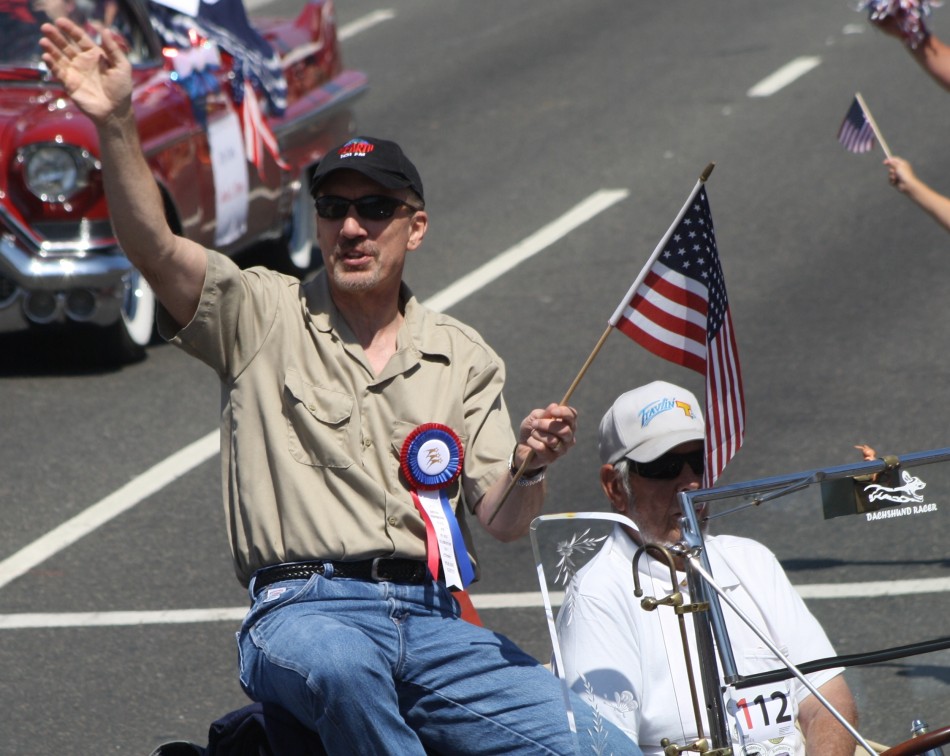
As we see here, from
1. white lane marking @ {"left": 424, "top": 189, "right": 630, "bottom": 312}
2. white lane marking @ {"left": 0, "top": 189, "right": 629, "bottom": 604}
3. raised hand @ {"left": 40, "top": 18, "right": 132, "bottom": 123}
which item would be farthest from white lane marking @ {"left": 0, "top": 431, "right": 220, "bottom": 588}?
raised hand @ {"left": 40, "top": 18, "right": 132, "bottom": 123}

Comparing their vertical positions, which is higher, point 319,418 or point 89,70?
point 89,70

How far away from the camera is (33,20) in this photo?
8742mm

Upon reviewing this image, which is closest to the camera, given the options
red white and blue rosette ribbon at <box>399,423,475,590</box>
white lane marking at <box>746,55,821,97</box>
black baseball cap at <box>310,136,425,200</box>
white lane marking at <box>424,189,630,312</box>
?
red white and blue rosette ribbon at <box>399,423,475,590</box>

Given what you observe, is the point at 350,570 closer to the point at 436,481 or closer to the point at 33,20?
the point at 436,481

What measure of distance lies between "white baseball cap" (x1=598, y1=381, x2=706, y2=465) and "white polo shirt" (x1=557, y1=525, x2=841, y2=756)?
0.37 meters

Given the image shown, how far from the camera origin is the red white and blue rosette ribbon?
11.7ft

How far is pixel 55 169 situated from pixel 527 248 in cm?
340

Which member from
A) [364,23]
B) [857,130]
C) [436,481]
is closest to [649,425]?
[436,481]

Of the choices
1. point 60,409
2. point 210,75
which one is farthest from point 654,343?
point 210,75

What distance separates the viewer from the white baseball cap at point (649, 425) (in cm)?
357

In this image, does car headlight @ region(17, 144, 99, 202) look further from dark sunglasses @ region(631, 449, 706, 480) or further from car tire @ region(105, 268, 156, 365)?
dark sunglasses @ region(631, 449, 706, 480)

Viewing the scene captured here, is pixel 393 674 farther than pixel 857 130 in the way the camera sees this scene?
No

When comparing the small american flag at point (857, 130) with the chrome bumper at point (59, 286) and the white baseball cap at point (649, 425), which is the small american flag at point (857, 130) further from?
the chrome bumper at point (59, 286)

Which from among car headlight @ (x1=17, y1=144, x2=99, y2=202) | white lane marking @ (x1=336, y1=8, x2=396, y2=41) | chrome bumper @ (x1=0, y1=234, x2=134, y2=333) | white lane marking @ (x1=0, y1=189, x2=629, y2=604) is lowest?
white lane marking @ (x1=0, y1=189, x2=629, y2=604)
